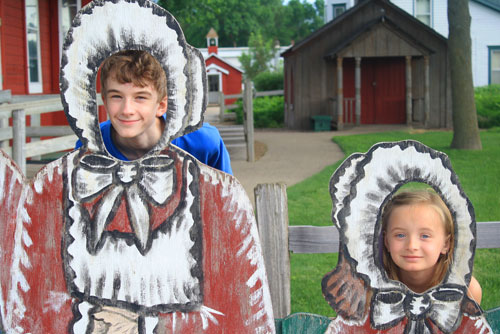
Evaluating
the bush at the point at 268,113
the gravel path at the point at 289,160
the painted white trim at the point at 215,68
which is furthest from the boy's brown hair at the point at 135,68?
the painted white trim at the point at 215,68

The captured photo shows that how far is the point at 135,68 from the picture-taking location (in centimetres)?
200

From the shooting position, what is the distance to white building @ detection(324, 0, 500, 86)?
22766 mm

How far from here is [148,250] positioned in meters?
2.02

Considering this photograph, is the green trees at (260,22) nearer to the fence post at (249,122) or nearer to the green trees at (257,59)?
the green trees at (257,59)

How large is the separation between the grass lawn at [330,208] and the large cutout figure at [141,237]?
7.10ft

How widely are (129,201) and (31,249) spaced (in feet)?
1.25

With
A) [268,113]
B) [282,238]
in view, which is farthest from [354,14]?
[282,238]

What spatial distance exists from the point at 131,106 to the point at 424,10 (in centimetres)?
2282

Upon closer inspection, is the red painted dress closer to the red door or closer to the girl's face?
the girl's face

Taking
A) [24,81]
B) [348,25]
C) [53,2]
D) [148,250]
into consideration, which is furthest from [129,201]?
[348,25]

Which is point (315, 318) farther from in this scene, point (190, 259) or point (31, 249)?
point (31, 249)

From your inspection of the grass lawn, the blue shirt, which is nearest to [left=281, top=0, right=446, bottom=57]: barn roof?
the grass lawn

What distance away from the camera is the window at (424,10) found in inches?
902

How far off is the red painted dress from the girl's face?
46 centimetres
